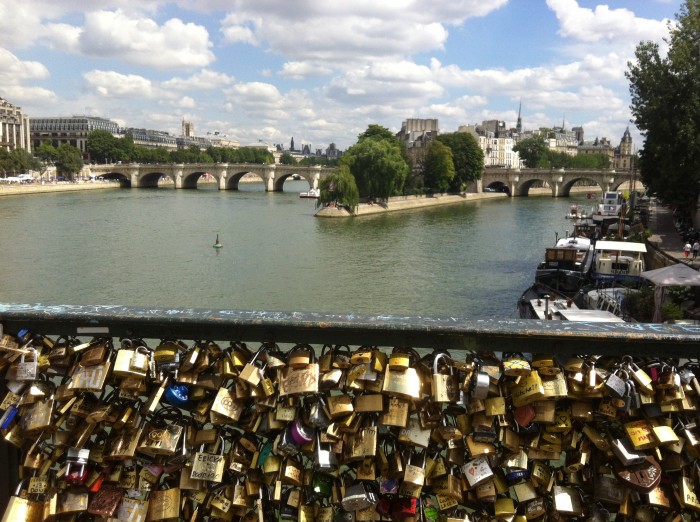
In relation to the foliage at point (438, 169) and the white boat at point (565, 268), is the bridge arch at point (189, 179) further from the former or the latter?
the white boat at point (565, 268)

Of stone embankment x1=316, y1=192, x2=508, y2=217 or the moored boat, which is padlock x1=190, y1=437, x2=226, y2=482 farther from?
stone embankment x1=316, y1=192, x2=508, y2=217

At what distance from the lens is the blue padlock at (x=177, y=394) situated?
1.93 meters

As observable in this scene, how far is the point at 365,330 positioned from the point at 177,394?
56cm

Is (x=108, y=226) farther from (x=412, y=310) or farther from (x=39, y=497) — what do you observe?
(x=39, y=497)

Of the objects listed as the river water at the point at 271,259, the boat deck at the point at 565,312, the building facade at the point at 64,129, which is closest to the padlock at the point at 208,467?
the river water at the point at 271,259

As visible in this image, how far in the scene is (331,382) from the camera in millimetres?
1876

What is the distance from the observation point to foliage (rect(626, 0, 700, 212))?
1897 cm

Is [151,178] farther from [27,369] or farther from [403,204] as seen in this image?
[27,369]

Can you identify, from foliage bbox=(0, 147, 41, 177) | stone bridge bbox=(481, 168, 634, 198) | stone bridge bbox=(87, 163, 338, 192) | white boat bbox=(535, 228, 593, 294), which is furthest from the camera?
stone bridge bbox=(87, 163, 338, 192)

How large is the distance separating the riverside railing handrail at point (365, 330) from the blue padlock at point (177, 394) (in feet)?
0.46

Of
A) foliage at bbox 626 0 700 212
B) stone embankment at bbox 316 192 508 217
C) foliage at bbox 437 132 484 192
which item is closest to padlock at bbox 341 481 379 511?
foliage at bbox 626 0 700 212

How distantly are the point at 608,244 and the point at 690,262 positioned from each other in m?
1.98

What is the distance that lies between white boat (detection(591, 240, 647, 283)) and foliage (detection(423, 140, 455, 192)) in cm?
3785

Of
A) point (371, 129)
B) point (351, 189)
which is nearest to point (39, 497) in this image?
point (351, 189)
